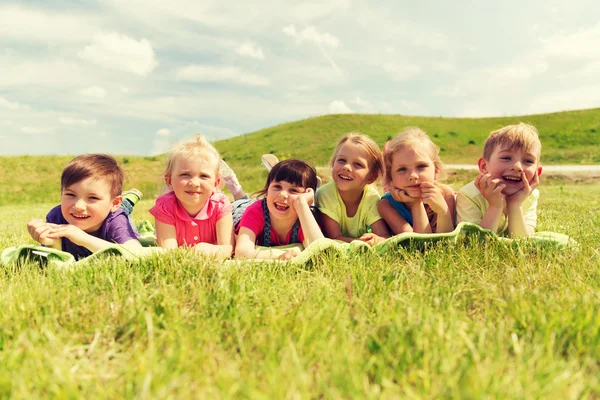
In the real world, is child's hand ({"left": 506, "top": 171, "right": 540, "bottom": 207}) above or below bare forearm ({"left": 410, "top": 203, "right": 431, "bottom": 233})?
above

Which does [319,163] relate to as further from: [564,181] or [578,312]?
[578,312]

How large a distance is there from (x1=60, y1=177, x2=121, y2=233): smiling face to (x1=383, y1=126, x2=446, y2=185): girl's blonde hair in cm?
269

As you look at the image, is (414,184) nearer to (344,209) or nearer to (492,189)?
(492,189)

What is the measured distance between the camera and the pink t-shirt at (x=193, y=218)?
4070 millimetres

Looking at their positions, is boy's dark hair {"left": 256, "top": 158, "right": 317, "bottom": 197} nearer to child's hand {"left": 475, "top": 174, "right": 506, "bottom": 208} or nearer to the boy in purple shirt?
the boy in purple shirt

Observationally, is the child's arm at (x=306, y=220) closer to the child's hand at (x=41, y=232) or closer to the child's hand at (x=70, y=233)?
the child's hand at (x=70, y=233)

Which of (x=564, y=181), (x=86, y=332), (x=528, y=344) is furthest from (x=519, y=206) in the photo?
(x=564, y=181)

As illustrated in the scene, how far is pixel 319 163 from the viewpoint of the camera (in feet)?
102

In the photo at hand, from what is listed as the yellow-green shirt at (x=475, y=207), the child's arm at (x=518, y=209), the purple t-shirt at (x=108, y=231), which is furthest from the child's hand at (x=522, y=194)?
the purple t-shirt at (x=108, y=231)

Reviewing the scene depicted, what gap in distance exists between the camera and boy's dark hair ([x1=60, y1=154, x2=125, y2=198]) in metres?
3.63

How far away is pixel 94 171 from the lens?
3676 mm

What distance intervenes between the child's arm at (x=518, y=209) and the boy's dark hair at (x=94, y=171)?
144 inches

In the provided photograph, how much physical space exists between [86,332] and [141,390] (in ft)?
2.40

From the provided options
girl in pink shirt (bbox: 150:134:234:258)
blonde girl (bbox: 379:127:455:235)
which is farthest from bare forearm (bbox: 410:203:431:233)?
girl in pink shirt (bbox: 150:134:234:258)
